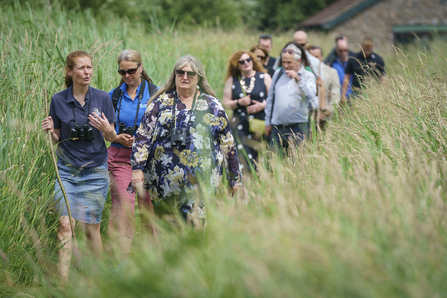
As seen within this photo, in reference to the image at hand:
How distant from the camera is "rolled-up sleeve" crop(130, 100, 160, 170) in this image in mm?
3402

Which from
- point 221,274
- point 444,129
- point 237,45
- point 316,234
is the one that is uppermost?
point 237,45

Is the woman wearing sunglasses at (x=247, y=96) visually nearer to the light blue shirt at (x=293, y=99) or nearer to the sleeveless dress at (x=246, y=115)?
the sleeveless dress at (x=246, y=115)

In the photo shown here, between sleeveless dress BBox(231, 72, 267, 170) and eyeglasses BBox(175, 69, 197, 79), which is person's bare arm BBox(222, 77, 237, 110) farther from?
eyeglasses BBox(175, 69, 197, 79)

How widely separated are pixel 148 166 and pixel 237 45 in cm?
828

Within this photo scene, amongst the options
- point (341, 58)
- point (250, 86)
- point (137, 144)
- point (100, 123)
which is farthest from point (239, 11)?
point (137, 144)

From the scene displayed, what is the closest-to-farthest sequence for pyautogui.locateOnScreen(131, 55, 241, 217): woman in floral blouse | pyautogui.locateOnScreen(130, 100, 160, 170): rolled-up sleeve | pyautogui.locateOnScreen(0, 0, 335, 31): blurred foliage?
1. pyautogui.locateOnScreen(131, 55, 241, 217): woman in floral blouse
2. pyautogui.locateOnScreen(130, 100, 160, 170): rolled-up sleeve
3. pyautogui.locateOnScreen(0, 0, 335, 31): blurred foliage

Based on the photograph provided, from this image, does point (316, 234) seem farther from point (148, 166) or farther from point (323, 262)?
point (148, 166)

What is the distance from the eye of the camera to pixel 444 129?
122 inches

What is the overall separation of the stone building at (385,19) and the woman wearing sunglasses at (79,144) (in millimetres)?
24759

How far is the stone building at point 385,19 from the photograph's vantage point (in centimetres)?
2588

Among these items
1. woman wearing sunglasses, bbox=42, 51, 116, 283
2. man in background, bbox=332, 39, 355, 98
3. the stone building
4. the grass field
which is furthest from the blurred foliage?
the grass field

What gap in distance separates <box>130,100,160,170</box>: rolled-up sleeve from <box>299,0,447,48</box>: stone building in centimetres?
2476

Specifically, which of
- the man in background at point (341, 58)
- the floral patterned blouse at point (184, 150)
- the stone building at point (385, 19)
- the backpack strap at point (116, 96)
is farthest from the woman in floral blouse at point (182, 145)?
the stone building at point (385, 19)

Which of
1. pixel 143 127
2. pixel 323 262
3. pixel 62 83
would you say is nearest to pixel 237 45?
pixel 62 83
